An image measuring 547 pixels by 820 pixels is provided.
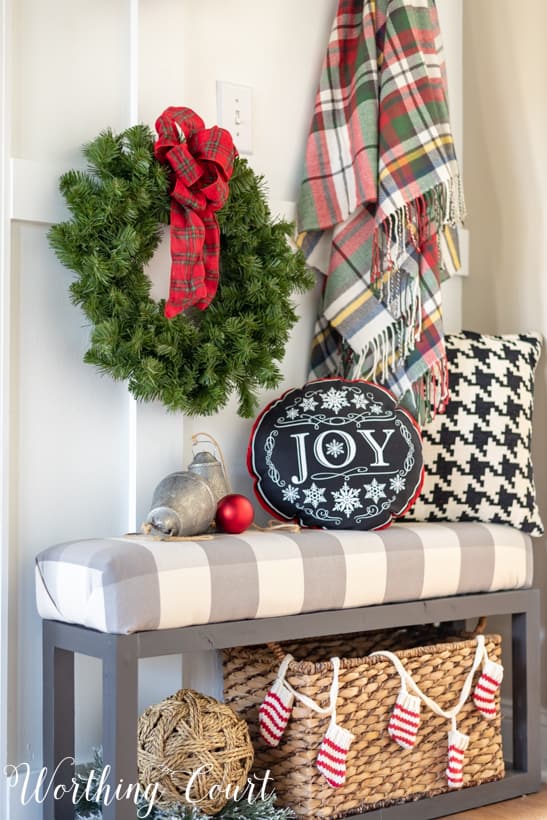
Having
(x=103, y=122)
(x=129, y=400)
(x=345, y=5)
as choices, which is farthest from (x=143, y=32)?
(x=129, y=400)

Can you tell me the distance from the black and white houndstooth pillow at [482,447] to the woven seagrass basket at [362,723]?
0.28 m

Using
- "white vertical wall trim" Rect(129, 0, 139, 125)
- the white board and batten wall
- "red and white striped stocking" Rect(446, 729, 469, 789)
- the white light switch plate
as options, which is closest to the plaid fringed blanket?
the white light switch plate

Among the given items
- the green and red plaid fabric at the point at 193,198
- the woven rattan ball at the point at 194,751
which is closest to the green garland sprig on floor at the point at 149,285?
the green and red plaid fabric at the point at 193,198

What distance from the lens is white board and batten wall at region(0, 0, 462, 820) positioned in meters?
1.81

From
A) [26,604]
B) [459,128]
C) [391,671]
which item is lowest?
[391,671]

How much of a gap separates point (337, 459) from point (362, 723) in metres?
0.48

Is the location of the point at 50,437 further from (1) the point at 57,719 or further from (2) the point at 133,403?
(1) the point at 57,719

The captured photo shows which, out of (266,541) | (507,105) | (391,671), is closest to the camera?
(266,541)

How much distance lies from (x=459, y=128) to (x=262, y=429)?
1049 mm

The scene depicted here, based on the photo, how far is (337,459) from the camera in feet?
6.32

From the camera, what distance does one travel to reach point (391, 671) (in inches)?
74.8

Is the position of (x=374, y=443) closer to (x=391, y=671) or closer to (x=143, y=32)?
(x=391, y=671)

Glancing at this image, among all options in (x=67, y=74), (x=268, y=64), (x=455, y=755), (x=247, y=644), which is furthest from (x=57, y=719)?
(x=268, y=64)

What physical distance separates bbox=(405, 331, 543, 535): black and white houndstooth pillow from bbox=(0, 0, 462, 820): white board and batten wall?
17.0 inches
